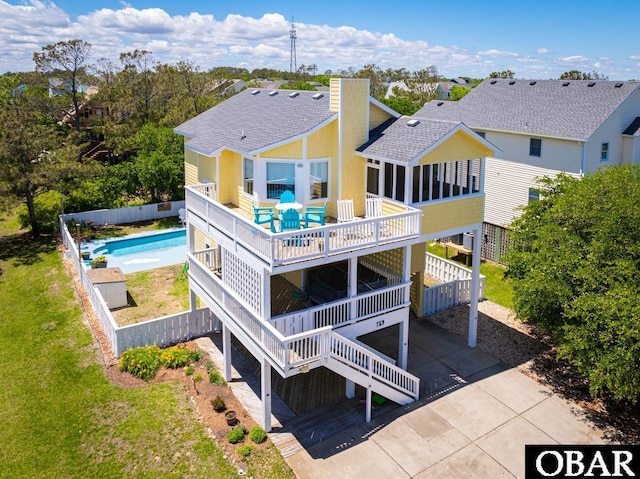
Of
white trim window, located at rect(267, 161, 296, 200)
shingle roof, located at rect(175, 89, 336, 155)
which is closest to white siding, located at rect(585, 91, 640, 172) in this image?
shingle roof, located at rect(175, 89, 336, 155)

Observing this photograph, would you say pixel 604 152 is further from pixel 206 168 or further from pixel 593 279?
pixel 206 168

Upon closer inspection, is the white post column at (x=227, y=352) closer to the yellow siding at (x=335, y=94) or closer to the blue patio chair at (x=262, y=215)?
the blue patio chair at (x=262, y=215)

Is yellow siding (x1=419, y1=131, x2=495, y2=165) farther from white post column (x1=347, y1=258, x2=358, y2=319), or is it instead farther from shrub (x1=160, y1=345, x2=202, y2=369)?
shrub (x1=160, y1=345, x2=202, y2=369)

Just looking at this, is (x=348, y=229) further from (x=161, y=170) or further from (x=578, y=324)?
(x=161, y=170)

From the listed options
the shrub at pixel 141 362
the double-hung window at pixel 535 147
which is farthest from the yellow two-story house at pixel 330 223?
the double-hung window at pixel 535 147

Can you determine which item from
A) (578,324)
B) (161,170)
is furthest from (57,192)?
(578,324)

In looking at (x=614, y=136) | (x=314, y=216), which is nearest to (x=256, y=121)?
(x=314, y=216)

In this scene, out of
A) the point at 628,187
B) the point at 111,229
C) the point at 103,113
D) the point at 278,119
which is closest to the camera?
the point at 628,187
